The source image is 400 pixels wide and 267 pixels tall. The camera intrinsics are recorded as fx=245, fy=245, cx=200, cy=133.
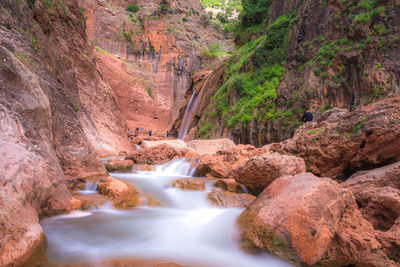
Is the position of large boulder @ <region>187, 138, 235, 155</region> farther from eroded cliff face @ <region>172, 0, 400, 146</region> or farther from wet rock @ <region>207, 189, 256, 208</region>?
wet rock @ <region>207, 189, 256, 208</region>

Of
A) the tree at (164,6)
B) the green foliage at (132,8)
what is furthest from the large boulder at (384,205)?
the green foliage at (132,8)

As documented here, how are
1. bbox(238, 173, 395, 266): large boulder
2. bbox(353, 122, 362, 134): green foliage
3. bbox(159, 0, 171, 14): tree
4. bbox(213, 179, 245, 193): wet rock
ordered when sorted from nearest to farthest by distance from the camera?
bbox(238, 173, 395, 266): large boulder, bbox(353, 122, 362, 134): green foliage, bbox(213, 179, 245, 193): wet rock, bbox(159, 0, 171, 14): tree

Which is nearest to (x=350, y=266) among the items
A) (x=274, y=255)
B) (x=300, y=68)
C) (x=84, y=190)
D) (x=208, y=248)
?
(x=274, y=255)

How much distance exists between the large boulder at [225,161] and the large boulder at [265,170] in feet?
4.96

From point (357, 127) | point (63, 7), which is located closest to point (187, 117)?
point (63, 7)

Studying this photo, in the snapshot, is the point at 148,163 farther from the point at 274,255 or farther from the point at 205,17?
the point at 205,17

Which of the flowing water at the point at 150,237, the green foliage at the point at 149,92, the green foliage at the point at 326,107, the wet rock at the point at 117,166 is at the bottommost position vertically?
the flowing water at the point at 150,237

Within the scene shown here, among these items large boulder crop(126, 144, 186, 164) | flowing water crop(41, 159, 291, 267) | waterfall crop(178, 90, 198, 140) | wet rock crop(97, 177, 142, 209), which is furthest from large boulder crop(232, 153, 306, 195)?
waterfall crop(178, 90, 198, 140)

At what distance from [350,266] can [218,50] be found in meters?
42.4

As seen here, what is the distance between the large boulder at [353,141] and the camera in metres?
5.20

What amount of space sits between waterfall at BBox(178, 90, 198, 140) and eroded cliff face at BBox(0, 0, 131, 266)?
13.7 metres

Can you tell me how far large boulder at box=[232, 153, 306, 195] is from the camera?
534cm

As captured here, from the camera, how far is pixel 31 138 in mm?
3719

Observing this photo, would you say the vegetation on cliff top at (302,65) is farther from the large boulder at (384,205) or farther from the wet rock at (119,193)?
the wet rock at (119,193)
